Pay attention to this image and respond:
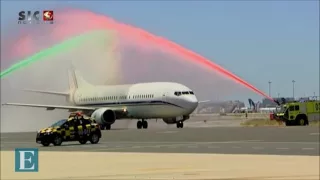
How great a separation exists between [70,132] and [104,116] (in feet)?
116

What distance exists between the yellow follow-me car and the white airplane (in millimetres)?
31448

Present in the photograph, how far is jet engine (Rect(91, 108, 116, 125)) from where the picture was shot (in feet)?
239

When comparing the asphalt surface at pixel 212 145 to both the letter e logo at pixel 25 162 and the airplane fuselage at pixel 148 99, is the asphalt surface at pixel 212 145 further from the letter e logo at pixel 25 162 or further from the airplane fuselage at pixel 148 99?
the airplane fuselage at pixel 148 99

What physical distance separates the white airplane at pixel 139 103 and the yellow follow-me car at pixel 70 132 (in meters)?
31.4

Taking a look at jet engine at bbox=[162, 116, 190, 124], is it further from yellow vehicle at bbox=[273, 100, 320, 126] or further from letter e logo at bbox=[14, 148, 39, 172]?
letter e logo at bbox=[14, 148, 39, 172]

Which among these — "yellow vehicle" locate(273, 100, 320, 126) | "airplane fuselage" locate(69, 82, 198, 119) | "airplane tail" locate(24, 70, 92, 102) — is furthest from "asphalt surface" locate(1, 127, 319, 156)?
"airplane tail" locate(24, 70, 92, 102)

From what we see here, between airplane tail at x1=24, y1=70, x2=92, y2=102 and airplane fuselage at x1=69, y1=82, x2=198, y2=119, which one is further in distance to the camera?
airplane tail at x1=24, y1=70, x2=92, y2=102

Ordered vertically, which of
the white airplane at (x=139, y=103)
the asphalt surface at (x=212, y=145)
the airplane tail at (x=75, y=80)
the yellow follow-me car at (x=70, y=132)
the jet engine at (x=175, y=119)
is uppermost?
the airplane tail at (x=75, y=80)

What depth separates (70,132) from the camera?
38.1 metres

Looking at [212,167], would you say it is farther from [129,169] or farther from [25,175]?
[25,175]

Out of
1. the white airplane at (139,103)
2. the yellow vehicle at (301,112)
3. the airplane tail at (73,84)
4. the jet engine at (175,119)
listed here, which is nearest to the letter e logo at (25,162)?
the white airplane at (139,103)

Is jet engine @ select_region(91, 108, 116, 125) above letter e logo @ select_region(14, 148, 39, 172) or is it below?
above

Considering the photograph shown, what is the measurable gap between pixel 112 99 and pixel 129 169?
59.4 m

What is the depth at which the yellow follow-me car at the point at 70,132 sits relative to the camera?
121 feet
